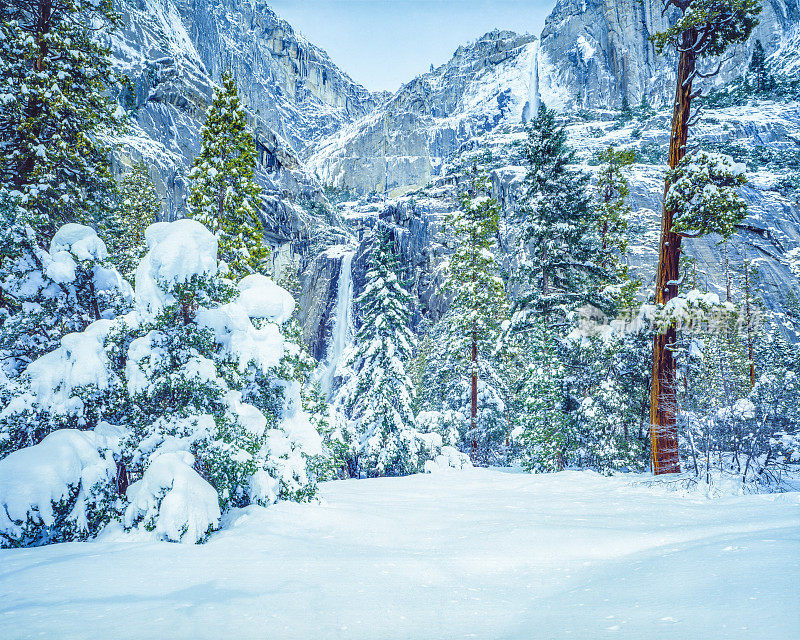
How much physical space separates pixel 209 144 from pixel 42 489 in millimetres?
11052

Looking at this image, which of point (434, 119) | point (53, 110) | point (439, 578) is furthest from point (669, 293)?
point (434, 119)

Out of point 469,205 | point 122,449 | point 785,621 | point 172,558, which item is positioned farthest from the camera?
point 469,205

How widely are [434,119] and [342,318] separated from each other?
13276 centimetres

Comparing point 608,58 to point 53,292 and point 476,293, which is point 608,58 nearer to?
point 476,293

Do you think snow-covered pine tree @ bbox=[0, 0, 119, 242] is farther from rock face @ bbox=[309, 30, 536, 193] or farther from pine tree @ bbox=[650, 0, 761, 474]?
rock face @ bbox=[309, 30, 536, 193]

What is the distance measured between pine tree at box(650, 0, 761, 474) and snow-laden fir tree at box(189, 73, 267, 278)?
424 inches

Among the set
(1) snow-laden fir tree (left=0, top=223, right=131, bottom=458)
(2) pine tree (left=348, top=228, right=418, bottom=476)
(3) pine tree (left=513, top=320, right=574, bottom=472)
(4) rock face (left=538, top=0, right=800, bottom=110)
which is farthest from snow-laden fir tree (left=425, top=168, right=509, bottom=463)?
(4) rock face (left=538, top=0, right=800, bottom=110)

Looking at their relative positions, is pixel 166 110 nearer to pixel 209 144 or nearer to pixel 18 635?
pixel 209 144

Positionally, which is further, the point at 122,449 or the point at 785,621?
the point at 122,449

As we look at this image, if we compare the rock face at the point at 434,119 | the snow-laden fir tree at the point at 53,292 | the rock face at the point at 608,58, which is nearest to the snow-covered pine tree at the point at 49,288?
the snow-laden fir tree at the point at 53,292

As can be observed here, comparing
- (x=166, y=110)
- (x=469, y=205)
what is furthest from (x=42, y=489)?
(x=166, y=110)

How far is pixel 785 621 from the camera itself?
1.68m

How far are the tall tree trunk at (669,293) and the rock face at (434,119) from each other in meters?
145

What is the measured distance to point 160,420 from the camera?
5.54 meters
